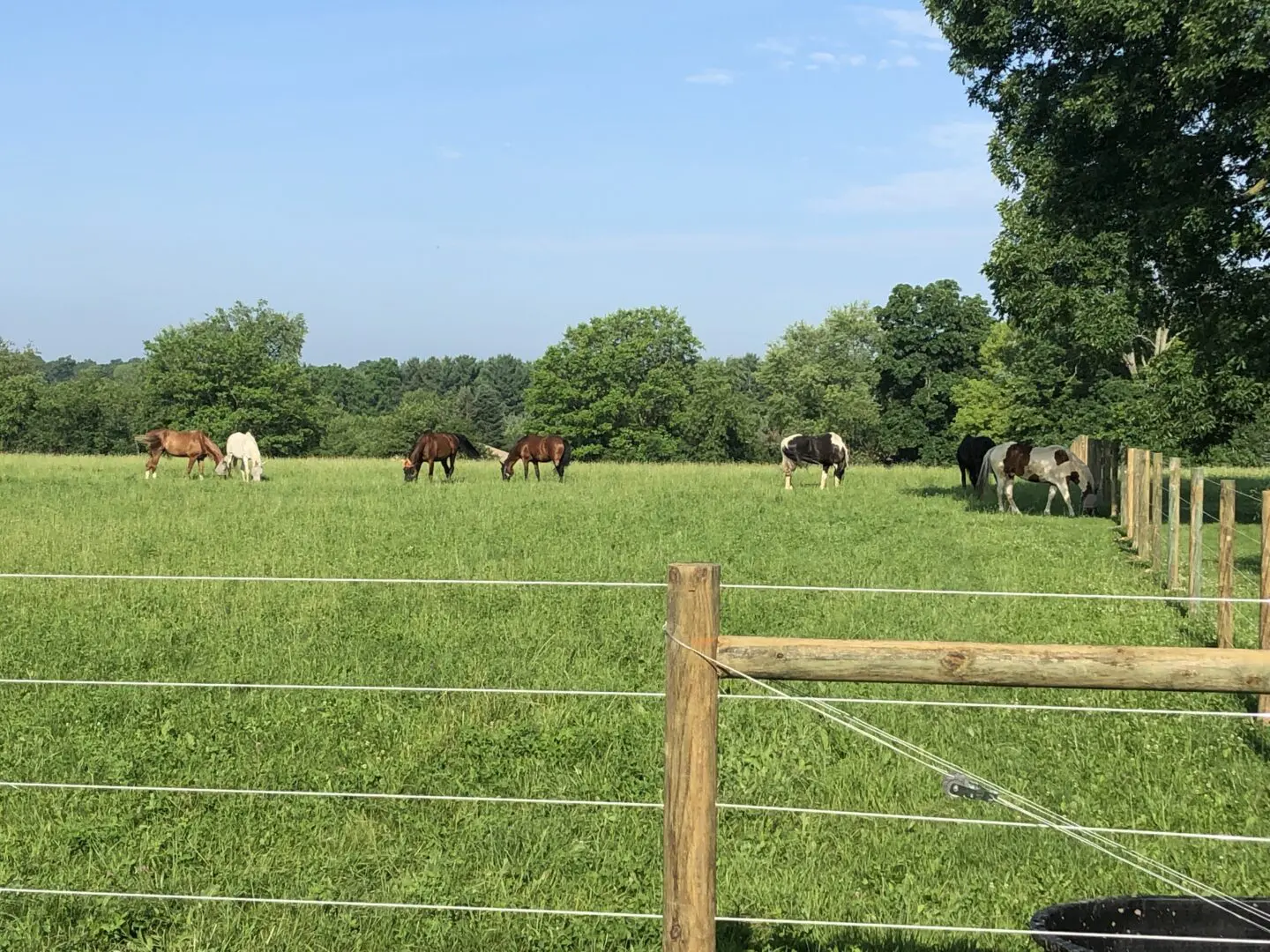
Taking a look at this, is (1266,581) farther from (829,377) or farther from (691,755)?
(829,377)

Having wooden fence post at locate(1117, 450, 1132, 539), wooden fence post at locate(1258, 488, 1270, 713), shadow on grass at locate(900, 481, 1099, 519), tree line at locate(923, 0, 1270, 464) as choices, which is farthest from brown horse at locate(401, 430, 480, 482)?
wooden fence post at locate(1258, 488, 1270, 713)

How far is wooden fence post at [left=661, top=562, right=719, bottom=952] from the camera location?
11.0 ft

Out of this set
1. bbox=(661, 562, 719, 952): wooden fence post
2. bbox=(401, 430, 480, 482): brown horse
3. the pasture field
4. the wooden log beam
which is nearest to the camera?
the wooden log beam

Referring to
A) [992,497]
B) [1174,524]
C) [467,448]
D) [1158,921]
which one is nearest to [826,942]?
[1158,921]

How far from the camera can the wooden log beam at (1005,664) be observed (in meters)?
3.24

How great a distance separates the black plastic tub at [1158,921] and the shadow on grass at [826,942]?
0.44 m

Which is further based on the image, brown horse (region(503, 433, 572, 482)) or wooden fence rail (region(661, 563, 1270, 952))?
brown horse (region(503, 433, 572, 482))

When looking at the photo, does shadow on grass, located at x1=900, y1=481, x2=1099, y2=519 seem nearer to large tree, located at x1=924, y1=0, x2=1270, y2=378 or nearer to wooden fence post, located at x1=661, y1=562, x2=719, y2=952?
large tree, located at x1=924, y1=0, x2=1270, y2=378

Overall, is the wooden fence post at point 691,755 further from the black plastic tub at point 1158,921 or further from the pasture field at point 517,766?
the black plastic tub at point 1158,921

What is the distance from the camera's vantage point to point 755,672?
3326 millimetres

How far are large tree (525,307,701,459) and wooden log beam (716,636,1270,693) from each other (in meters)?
71.8

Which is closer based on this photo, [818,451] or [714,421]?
[818,451]

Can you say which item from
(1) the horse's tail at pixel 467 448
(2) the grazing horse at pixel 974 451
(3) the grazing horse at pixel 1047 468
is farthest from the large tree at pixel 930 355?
(3) the grazing horse at pixel 1047 468

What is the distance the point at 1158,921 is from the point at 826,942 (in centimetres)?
120
